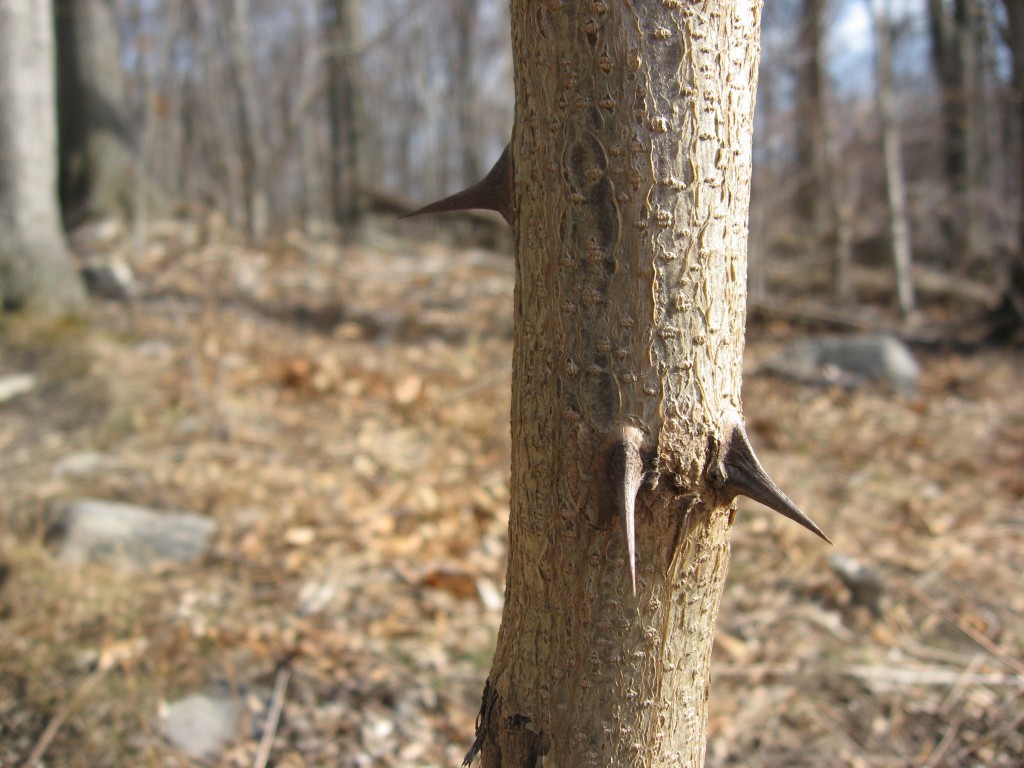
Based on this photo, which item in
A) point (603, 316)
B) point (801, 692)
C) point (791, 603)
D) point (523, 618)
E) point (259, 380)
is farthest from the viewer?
point (259, 380)

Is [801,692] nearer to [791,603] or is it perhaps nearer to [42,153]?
[791,603]

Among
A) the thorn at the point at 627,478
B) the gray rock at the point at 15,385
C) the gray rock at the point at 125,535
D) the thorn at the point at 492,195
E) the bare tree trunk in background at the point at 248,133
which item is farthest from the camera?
the bare tree trunk in background at the point at 248,133

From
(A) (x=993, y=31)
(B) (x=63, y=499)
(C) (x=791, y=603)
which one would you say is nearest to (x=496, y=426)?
(C) (x=791, y=603)

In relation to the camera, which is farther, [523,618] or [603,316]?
[523,618]

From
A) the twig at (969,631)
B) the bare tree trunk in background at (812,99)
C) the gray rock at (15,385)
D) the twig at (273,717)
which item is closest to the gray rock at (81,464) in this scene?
the gray rock at (15,385)

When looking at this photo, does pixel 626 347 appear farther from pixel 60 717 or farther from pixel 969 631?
pixel 969 631

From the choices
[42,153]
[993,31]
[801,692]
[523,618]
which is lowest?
[801,692]

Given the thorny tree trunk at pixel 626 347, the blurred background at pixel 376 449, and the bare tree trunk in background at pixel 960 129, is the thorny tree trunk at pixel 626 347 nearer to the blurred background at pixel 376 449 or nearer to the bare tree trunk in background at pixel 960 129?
the blurred background at pixel 376 449

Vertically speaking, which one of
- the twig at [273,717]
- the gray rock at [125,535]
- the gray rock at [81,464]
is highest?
the gray rock at [81,464]
